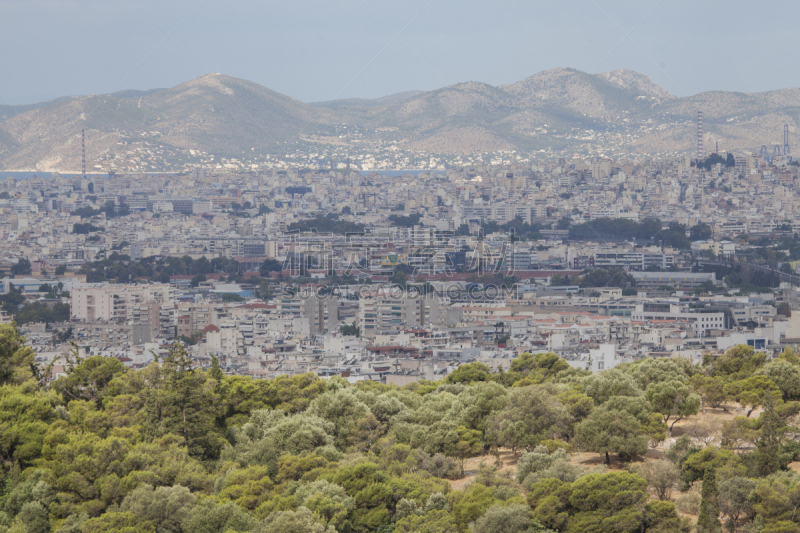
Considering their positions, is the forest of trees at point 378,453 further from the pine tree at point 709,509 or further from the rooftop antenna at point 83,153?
the rooftop antenna at point 83,153

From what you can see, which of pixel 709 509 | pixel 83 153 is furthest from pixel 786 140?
pixel 709 509

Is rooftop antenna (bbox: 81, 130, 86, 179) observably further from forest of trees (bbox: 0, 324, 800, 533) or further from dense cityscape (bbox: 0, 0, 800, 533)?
forest of trees (bbox: 0, 324, 800, 533)

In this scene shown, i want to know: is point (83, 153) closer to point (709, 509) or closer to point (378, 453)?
point (378, 453)

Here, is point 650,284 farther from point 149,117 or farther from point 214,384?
point 149,117

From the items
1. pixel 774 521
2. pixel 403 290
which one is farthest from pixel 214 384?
pixel 403 290

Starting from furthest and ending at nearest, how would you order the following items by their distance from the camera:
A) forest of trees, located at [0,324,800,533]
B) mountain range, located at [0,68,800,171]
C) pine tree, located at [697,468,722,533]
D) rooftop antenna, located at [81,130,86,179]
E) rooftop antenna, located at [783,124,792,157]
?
mountain range, located at [0,68,800,171], rooftop antenna, located at [783,124,792,157], rooftop antenna, located at [81,130,86,179], forest of trees, located at [0,324,800,533], pine tree, located at [697,468,722,533]

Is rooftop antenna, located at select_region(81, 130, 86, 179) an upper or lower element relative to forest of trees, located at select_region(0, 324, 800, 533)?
upper

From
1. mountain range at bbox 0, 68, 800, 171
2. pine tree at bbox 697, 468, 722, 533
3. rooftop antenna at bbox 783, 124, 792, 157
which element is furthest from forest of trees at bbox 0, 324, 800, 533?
mountain range at bbox 0, 68, 800, 171
